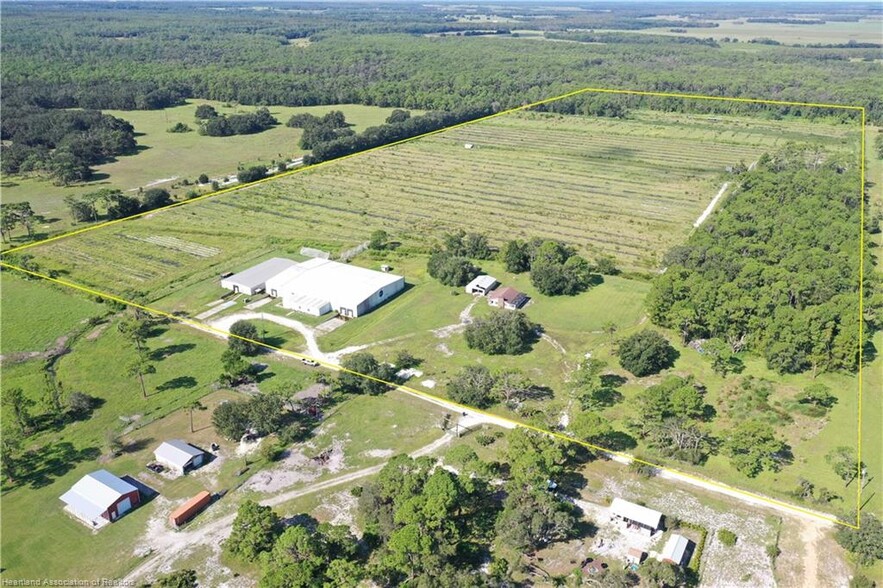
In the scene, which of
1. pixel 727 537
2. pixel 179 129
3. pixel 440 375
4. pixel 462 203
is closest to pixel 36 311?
pixel 440 375

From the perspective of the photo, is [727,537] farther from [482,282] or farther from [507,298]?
[482,282]

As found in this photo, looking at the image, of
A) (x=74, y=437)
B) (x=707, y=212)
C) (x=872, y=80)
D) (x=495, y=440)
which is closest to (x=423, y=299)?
(x=495, y=440)

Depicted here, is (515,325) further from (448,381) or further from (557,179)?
(557,179)

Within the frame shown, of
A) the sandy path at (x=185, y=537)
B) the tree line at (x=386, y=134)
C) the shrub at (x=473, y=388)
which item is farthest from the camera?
the tree line at (x=386, y=134)

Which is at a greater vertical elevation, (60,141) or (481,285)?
(60,141)

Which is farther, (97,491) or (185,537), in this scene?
(97,491)
